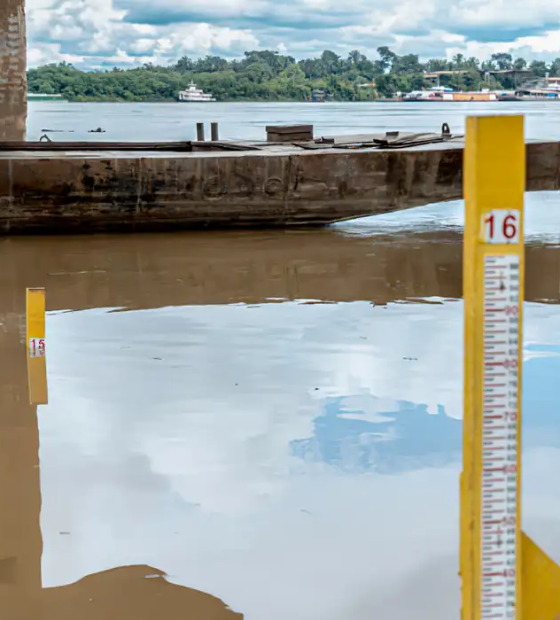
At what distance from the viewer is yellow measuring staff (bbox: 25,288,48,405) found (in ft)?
24.4

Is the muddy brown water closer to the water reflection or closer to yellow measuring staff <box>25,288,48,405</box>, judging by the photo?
the water reflection

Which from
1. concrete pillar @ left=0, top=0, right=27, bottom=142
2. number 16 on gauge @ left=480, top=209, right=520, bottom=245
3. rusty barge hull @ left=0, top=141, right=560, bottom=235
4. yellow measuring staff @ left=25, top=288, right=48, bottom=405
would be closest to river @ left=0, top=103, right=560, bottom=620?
yellow measuring staff @ left=25, top=288, right=48, bottom=405

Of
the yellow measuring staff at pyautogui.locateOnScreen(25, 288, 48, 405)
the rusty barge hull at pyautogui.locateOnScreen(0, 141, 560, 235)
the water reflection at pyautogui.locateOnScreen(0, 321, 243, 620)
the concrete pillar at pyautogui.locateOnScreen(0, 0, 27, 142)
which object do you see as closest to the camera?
the water reflection at pyautogui.locateOnScreen(0, 321, 243, 620)

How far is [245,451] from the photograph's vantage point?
591cm

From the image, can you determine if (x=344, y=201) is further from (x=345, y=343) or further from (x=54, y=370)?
(x=54, y=370)

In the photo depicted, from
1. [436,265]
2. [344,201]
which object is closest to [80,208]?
[344,201]

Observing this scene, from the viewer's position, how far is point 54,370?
304 inches

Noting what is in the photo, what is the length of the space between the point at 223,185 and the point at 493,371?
13.2 m

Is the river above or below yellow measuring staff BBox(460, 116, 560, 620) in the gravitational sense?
below

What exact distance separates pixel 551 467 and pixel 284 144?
13.0 meters

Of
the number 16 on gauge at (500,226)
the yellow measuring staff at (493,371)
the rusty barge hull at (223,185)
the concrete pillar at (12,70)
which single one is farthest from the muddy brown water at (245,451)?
the concrete pillar at (12,70)

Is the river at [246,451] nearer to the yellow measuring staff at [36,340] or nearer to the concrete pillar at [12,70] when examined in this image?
the yellow measuring staff at [36,340]

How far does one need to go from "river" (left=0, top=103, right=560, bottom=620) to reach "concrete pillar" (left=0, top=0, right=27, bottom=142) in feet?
31.2

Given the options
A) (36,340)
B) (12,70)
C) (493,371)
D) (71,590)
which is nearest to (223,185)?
(12,70)
